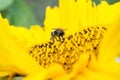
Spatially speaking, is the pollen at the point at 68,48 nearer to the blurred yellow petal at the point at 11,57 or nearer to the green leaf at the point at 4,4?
the blurred yellow petal at the point at 11,57

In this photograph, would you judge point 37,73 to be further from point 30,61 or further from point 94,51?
point 94,51

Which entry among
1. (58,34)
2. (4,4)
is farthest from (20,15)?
(58,34)

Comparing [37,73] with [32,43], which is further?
[32,43]

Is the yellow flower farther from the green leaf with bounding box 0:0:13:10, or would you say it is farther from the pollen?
the green leaf with bounding box 0:0:13:10

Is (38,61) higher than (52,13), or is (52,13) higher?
(52,13)

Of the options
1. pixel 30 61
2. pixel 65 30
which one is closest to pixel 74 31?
pixel 65 30

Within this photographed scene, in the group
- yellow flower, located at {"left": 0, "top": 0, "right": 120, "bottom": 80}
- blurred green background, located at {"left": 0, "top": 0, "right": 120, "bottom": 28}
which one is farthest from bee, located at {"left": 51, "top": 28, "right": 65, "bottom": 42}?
blurred green background, located at {"left": 0, "top": 0, "right": 120, "bottom": 28}

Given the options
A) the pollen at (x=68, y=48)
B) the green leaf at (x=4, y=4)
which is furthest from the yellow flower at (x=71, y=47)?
the green leaf at (x=4, y=4)

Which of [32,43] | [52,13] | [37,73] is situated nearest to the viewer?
[37,73]
